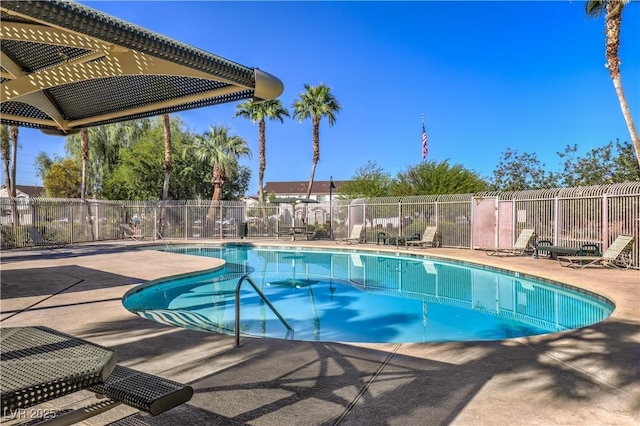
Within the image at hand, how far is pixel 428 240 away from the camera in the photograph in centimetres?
1738

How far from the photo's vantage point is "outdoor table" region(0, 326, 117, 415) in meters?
1.58

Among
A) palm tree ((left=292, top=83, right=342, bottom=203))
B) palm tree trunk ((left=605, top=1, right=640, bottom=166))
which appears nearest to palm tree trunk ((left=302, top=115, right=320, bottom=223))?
palm tree ((left=292, top=83, right=342, bottom=203))

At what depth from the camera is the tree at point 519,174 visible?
2542cm

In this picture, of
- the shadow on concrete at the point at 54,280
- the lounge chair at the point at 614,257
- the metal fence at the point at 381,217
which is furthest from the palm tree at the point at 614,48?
the shadow on concrete at the point at 54,280

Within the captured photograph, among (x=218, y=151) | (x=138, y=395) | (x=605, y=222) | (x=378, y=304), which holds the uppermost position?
(x=218, y=151)

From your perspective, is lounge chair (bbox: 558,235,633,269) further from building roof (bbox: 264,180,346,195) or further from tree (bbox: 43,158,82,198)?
building roof (bbox: 264,180,346,195)

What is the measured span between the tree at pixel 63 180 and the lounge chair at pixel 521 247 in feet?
112

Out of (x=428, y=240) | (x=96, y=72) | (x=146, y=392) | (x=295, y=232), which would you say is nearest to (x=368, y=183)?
(x=295, y=232)

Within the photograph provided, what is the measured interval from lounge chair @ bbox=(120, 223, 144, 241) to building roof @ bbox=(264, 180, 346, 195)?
48.7 m

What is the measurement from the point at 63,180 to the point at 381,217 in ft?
97.0

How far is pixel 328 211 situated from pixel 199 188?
40.4 ft

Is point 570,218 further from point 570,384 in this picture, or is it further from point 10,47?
point 10,47

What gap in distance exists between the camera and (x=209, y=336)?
16.0 ft

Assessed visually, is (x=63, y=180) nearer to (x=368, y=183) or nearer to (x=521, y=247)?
(x=368, y=183)
